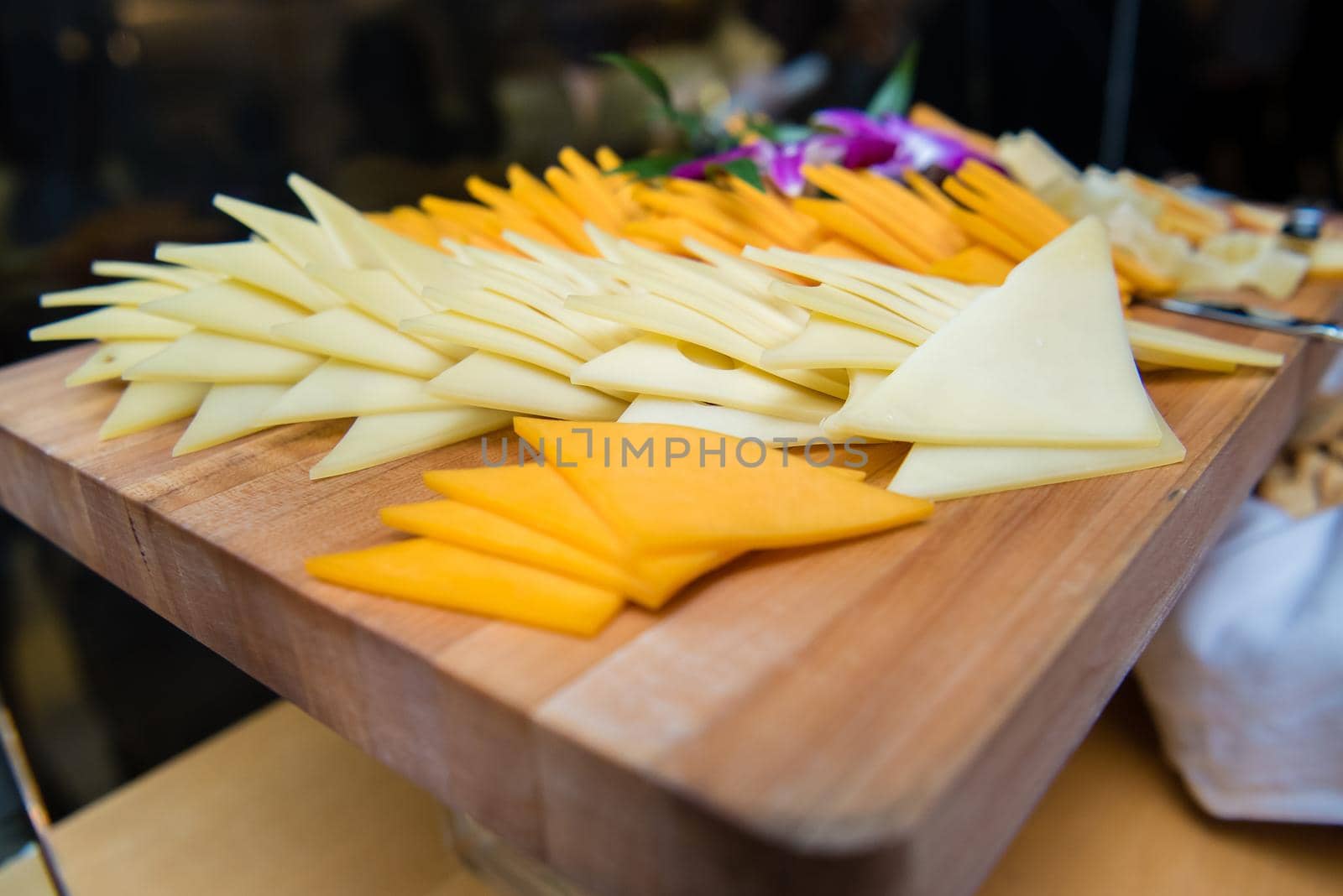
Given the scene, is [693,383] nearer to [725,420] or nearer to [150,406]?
[725,420]

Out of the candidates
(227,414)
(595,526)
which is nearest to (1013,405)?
(595,526)

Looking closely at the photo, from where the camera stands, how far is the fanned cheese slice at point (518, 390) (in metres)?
0.75

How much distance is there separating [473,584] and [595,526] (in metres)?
0.08

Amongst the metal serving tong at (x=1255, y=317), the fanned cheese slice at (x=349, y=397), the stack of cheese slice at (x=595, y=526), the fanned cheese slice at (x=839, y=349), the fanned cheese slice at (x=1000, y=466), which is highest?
the fanned cheese slice at (x=839, y=349)

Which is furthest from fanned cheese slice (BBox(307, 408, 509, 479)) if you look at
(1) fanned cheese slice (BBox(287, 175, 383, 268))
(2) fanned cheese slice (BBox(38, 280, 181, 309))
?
(2) fanned cheese slice (BBox(38, 280, 181, 309))

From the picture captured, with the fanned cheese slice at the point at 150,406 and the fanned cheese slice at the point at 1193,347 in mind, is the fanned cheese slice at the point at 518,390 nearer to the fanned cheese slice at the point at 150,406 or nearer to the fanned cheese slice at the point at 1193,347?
the fanned cheese slice at the point at 150,406

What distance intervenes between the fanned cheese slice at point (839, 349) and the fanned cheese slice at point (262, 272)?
16.0 inches

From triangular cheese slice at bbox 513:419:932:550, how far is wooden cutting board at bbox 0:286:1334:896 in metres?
0.02

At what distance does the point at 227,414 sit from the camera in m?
0.82

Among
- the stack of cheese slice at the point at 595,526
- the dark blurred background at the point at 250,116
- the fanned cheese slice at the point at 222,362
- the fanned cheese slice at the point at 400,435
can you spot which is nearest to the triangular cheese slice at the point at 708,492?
the stack of cheese slice at the point at 595,526

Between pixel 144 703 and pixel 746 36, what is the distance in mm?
1527

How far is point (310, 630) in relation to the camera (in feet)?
2.00

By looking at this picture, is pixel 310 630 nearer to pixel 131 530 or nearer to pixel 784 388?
pixel 131 530

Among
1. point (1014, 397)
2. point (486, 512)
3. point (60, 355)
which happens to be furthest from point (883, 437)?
point (60, 355)
